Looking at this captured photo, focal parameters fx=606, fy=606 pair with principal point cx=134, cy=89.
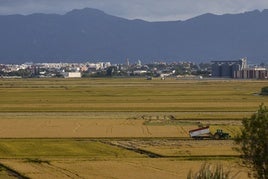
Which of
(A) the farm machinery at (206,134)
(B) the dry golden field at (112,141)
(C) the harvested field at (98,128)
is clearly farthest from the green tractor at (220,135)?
(C) the harvested field at (98,128)

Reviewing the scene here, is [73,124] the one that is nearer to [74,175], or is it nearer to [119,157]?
[119,157]

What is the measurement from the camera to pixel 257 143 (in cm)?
1225

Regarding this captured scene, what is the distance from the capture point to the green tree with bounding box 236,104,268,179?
12.1 metres

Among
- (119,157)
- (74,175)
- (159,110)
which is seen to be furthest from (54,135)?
(159,110)

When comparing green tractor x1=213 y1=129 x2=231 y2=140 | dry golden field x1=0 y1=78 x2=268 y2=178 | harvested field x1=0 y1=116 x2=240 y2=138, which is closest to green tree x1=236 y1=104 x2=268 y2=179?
dry golden field x1=0 y1=78 x2=268 y2=178

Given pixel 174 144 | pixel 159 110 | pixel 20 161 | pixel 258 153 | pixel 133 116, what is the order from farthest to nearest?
1. pixel 159 110
2. pixel 133 116
3. pixel 174 144
4. pixel 20 161
5. pixel 258 153

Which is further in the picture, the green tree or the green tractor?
the green tractor

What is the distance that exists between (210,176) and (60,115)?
1158 inches

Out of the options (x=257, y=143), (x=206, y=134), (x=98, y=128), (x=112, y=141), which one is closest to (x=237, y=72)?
(x=98, y=128)

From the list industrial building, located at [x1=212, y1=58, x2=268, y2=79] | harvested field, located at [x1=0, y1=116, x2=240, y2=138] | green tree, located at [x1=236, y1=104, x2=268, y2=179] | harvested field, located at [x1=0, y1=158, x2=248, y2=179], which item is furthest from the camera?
industrial building, located at [x1=212, y1=58, x2=268, y2=79]

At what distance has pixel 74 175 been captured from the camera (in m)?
17.6

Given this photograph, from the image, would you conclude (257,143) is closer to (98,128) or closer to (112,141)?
(112,141)

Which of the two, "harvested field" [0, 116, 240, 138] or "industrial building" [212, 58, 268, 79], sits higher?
"harvested field" [0, 116, 240, 138]

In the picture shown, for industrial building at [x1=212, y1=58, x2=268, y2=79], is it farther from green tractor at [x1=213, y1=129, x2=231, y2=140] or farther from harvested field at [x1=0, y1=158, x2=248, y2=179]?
harvested field at [x1=0, y1=158, x2=248, y2=179]
